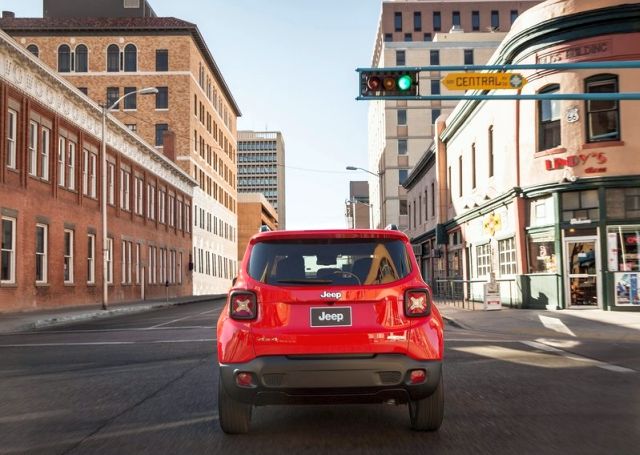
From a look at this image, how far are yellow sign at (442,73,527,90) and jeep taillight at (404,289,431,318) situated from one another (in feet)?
34.0

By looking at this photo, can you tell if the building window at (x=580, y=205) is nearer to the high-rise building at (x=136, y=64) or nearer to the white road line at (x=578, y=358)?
the white road line at (x=578, y=358)

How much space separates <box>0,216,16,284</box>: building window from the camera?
26.7m

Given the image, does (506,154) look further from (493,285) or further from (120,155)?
(120,155)

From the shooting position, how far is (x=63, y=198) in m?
32.7

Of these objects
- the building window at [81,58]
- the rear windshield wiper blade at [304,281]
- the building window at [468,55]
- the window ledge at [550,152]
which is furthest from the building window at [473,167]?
the building window at [468,55]

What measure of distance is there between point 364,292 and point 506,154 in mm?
20794

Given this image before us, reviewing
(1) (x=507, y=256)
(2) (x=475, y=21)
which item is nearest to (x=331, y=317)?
(1) (x=507, y=256)

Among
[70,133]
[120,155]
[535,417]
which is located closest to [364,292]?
[535,417]

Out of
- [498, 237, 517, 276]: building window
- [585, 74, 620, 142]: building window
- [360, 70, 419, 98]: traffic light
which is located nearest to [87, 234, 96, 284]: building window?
[498, 237, 517, 276]: building window

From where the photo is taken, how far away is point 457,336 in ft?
50.1

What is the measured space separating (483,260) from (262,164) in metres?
161

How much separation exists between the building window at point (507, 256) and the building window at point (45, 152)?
18693mm

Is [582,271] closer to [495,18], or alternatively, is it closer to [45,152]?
[45,152]

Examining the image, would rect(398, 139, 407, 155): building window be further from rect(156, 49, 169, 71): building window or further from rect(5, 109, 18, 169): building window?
rect(5, 109, 18, 169): building window
